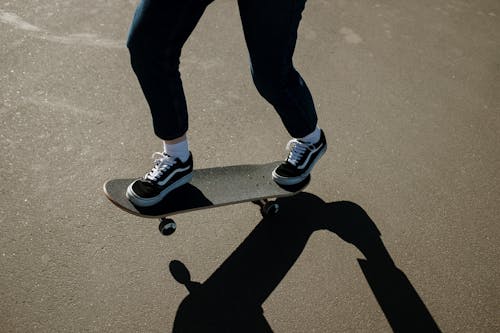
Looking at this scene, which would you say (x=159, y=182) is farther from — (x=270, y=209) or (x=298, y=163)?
(x=298, y=163)

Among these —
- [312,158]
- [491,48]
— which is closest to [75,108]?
[312,158]

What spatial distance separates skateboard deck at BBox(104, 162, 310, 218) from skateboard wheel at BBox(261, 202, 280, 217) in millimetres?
34

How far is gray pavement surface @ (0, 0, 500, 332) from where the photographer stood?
2.14 m

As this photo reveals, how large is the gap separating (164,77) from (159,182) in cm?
54

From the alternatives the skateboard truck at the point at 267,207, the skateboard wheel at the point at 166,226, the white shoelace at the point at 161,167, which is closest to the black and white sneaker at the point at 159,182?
the white shoelace at the point at 161,167

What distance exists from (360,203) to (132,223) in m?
1.25

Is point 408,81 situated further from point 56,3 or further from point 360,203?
point 56,3

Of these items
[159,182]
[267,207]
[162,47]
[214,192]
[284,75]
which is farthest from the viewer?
[267,207]

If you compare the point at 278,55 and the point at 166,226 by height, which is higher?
the point at 278,55

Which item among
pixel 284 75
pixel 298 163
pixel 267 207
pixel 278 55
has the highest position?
pixel 278 55

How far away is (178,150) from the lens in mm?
2268

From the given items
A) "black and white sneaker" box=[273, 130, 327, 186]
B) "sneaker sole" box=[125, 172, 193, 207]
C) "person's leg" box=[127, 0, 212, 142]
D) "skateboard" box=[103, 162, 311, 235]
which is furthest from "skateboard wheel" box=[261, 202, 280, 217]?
"person's leg" box=[127, 0, 212, 142]

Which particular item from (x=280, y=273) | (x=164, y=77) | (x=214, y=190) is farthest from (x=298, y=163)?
(x=164, y=77)

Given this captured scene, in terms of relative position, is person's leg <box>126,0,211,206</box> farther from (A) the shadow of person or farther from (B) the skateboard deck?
(A) the shadow of person
